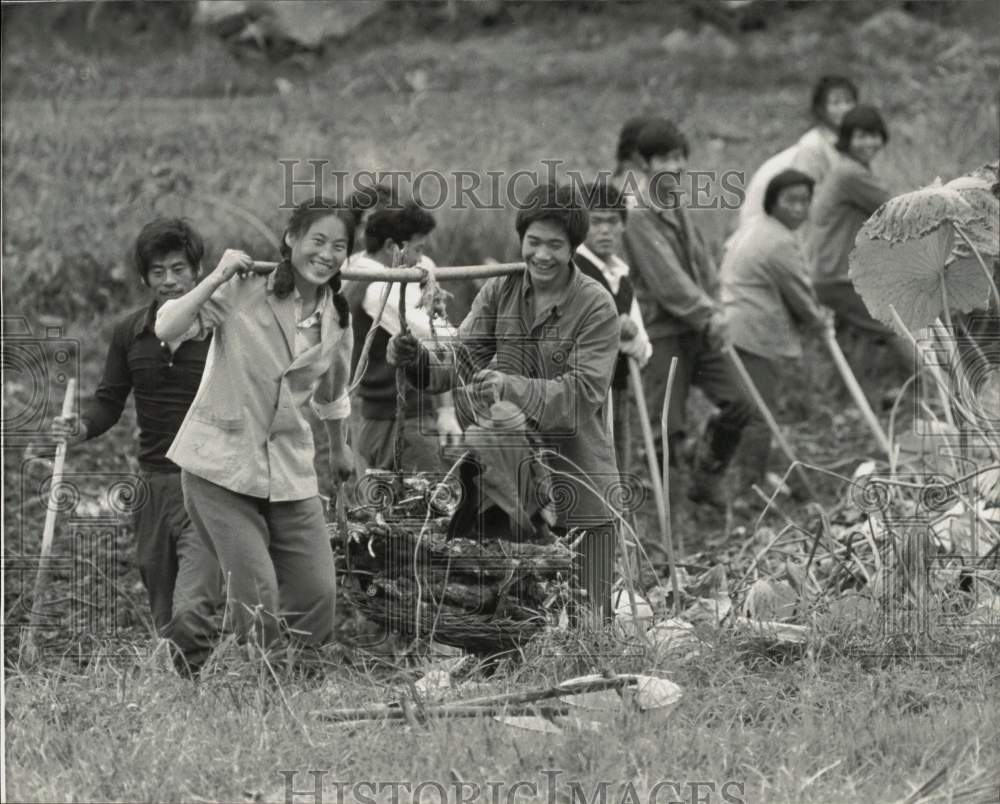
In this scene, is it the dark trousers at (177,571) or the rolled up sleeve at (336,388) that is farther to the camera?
the dark trousers at (177,571)

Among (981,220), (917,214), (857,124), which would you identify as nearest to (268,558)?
(917,214)

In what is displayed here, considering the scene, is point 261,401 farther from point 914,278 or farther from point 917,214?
point 914,278

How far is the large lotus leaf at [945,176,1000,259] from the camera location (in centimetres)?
566

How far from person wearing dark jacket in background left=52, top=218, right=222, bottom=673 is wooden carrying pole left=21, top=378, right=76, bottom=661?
0.17 metres

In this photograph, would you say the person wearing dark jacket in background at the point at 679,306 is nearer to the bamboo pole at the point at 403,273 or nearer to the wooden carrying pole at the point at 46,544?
the bamboo pole at the point at 403,273

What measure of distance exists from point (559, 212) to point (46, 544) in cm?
206

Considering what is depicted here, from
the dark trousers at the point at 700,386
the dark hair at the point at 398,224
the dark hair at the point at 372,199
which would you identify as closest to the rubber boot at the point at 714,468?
the dark trousers at the point at 700,386

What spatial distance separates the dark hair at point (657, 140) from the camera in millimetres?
7289

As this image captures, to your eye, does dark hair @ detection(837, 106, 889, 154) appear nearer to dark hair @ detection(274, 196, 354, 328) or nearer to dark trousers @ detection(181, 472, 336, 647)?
dark hair @ detection(274, 196, 354, 328)

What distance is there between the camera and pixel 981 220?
567cm

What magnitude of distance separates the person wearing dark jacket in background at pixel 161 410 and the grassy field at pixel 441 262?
287 mm

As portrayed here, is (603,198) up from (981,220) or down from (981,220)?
up

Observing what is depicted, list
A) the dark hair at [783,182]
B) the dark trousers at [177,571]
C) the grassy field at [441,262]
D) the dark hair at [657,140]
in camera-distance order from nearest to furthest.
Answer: the grassy field at [441,262] → the dark trousers at [177,571] → the dark hair at [657,140] → the dark hair at [783,182]

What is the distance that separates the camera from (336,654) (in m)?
5.73
